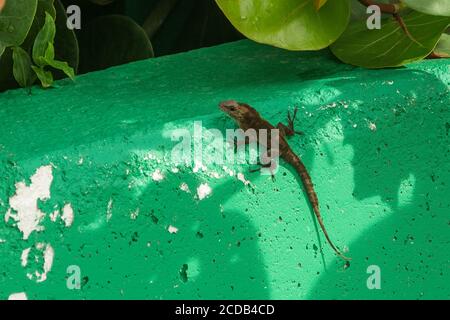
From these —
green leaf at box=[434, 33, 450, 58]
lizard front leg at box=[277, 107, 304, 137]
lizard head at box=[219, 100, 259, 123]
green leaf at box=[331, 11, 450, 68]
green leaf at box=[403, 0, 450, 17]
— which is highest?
green leaf at box=[403, 0, 450, 17]

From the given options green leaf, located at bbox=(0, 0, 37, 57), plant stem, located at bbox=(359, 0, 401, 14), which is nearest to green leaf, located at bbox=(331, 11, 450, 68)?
plant stem, located at bbox=(359, 0, 401, 14)

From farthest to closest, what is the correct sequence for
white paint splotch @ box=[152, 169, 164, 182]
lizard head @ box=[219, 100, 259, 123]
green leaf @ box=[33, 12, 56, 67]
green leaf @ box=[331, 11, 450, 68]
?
green leaf @ box=[331, 11, 450, 68] → green leaf @ box=[33, 12, 56, 67] → lizard head @ box=[219, 100, 259, 123] → white paint splotch @ box=[152, 169, 164, 182]

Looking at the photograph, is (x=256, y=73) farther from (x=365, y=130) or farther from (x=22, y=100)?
(x=22, y=100)

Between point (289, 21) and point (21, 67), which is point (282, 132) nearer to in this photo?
point (289, 21)

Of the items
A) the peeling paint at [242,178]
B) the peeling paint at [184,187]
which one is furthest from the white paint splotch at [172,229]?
the peeling paint at [242,178]

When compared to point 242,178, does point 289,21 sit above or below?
above

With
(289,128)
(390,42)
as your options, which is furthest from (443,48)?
(289,128)

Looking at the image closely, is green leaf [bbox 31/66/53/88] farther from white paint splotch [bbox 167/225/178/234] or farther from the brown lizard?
white paint splotch [bbox 167/225/178/234]
